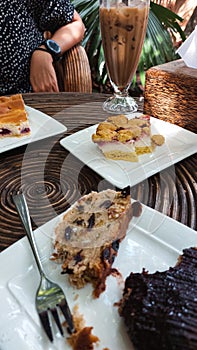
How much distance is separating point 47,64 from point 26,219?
0.96 metres

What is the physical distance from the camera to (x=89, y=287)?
60cm

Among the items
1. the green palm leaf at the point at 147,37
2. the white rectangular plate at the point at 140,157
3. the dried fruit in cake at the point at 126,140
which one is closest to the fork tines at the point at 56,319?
the white rectangular plate at the point at 140,157

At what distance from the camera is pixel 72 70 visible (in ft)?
5.13

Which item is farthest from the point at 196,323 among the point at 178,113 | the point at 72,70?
the point at 72,70

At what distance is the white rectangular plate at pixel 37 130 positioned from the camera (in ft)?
3.30

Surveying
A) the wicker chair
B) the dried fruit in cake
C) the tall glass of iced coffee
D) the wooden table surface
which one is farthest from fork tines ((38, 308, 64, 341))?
the wicker chair

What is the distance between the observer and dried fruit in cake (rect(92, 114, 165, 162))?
3.00 feet

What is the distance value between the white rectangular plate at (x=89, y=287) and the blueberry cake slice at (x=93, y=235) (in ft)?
0.05

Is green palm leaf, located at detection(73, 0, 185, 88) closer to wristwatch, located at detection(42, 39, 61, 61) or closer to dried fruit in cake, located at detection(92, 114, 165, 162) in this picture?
wristwatch, located at detection(42, 39, 61, 61)

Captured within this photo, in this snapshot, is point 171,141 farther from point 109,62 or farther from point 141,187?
point 109,62

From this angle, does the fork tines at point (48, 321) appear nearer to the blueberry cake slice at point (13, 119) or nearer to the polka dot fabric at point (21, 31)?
the blueberry cake slice at point (13, 119)

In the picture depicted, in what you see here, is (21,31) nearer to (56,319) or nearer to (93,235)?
(93,235)

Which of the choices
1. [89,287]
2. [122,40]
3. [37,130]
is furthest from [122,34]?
[89,287]

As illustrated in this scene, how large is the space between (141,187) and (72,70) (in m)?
0.88
